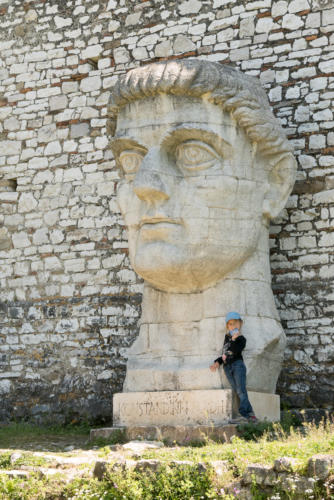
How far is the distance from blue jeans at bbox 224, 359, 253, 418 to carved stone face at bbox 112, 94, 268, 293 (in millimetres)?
840

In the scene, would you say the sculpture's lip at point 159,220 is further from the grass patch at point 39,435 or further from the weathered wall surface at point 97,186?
the grass patch at point 39,435

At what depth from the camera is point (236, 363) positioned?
6.95 meters

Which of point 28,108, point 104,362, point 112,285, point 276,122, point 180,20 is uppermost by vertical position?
point 180,20

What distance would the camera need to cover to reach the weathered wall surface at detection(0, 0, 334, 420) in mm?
8641

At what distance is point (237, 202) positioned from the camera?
24.2ft

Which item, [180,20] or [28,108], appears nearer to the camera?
[180,20]

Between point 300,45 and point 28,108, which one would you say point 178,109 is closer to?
point 300,45

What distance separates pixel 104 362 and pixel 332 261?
288cm

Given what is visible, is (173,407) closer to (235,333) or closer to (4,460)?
(235,333)

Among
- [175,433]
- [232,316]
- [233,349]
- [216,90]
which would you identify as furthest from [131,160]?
[175,433]

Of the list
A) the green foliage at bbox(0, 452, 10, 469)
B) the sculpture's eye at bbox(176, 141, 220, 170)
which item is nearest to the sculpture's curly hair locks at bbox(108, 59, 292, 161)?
the sculpture's eye at bbox(176, 141, 220, 170)

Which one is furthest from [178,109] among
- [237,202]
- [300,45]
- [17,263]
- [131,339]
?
[17,263]

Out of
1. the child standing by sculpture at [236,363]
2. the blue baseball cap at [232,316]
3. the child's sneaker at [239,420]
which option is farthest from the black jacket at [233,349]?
the child's sneaker at [239,420]

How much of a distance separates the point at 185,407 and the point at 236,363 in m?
0.60
